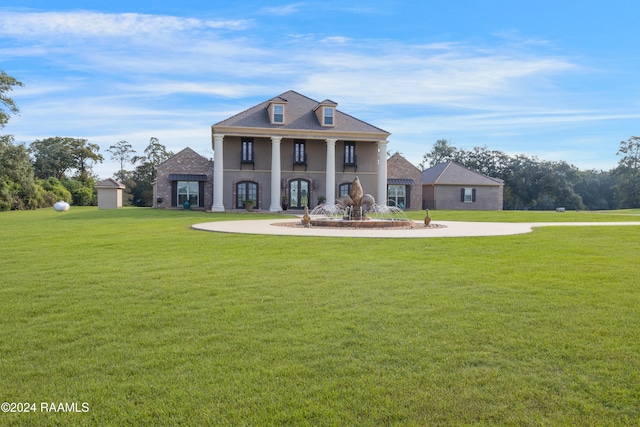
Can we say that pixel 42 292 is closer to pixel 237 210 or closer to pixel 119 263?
pixel 119 263

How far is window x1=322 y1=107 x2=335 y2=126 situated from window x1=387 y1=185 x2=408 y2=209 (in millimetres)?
8514

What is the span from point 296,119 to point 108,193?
17606 millimetres

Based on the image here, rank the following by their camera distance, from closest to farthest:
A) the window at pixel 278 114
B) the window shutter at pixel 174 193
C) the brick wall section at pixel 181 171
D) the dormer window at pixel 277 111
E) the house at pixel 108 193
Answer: the dormer window at pixel 277 111 < the window at pixel 278 114 < the brick wall section at pixel 181 171 < the window shutter at pixel 174 193 < the house at pixel 108 193

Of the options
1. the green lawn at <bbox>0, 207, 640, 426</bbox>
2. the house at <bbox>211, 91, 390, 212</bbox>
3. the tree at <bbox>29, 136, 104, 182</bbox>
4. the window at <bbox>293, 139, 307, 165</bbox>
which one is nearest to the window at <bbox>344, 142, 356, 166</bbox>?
the house at <bbox>211, 91, 390, 212</bbox>

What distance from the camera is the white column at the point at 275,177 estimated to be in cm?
3341

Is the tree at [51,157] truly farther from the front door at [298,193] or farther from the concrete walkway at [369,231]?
the concrete walkway at [369,231]

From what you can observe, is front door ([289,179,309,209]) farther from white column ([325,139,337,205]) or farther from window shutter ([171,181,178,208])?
window shutter ([171,181,178,208])

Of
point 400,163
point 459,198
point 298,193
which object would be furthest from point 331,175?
point 459,198

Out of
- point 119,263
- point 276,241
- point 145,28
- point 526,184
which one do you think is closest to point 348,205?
point 276,241

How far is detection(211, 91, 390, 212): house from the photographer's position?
1320 inches

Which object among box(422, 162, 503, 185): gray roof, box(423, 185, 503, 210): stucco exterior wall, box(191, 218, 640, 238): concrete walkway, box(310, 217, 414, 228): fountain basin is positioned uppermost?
box(422, 162, 503, 185): gray roof

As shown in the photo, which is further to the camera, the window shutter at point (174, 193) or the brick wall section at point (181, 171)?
the window shutter at point (174, 193)

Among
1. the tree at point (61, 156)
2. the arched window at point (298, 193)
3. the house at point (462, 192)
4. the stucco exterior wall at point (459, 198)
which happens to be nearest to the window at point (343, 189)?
the arched window at point (298, 193)

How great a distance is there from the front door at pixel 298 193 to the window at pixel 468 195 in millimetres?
16565
